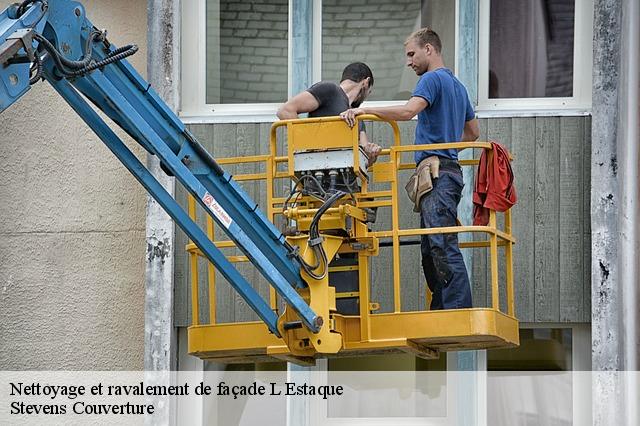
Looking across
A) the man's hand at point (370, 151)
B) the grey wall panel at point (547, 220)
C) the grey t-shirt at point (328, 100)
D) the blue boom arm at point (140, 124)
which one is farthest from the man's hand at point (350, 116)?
the grey wall panel at point (547, 220)

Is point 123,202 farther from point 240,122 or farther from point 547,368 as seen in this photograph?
point 547,368

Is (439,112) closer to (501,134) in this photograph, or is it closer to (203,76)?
(501,134)

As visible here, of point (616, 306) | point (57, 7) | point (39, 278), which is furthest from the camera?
point (39, 278)

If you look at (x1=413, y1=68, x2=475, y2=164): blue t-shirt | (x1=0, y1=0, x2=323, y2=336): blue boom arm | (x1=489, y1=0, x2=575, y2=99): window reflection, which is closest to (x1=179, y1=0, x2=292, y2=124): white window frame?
(x1=489, y1=0, x2=575, y2=99): window reflection

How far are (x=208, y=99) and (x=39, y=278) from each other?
189cm

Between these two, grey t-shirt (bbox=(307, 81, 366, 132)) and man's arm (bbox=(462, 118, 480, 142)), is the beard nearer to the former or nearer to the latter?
grey t-shirt (bbox=(307, 81, 366, 132))

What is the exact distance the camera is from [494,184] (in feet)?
34.7

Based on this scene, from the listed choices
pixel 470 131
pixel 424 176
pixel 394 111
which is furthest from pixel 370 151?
pixel 470 131

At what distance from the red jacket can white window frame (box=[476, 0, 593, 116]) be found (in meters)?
1.63

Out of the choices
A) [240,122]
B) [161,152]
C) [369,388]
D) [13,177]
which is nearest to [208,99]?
[240,122]

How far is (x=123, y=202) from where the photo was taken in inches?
495

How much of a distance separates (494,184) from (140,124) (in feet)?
8.16

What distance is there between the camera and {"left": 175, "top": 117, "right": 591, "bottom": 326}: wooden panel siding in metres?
Result: 11.9

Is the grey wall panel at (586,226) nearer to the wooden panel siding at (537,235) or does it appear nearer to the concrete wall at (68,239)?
the wooden panel siding at (537,235)
